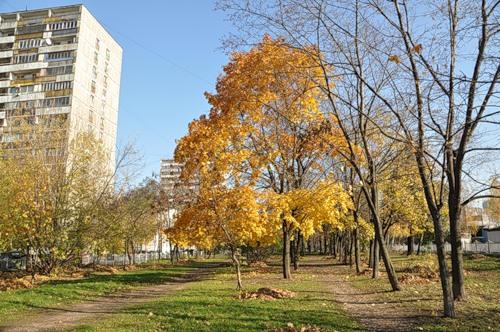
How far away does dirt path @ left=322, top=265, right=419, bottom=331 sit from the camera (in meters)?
9.66

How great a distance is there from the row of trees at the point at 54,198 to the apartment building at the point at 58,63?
3373 centimetres

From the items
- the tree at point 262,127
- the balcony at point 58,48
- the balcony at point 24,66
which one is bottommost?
the tree at point 262,127

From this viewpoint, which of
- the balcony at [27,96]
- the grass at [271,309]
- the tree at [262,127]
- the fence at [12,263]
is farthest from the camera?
the balcony at [27,96]

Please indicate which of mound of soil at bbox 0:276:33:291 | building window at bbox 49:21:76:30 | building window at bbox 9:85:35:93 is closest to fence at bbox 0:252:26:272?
mound of soil at bbox 0:276:33:291

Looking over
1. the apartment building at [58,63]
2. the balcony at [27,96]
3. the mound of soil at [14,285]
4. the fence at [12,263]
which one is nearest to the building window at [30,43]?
the apartment building at [58,63]

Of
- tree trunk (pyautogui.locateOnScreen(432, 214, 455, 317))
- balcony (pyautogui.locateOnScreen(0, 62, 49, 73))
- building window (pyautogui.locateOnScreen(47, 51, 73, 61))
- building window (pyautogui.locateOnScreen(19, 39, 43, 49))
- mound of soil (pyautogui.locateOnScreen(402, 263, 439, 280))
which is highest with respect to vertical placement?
building window (pyautogui.locateOnScreen(19, 39, 43, 49))

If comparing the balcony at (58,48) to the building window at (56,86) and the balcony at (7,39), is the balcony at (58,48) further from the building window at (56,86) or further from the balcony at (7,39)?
the balcony at (7,39)

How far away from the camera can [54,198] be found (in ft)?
79.4

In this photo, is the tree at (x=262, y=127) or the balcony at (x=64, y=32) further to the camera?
the balcony at (x=64, y=32)

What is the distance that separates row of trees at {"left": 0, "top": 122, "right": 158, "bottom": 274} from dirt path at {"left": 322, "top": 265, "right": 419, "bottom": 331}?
1554 centimetres

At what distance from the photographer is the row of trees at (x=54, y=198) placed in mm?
23328

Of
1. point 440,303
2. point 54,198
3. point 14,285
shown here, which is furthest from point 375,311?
point 54,198

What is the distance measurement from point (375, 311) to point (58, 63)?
6094 centimetres

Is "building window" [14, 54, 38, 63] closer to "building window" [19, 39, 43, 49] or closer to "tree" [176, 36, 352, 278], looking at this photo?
"building window" [19, 39, 43, 49]
